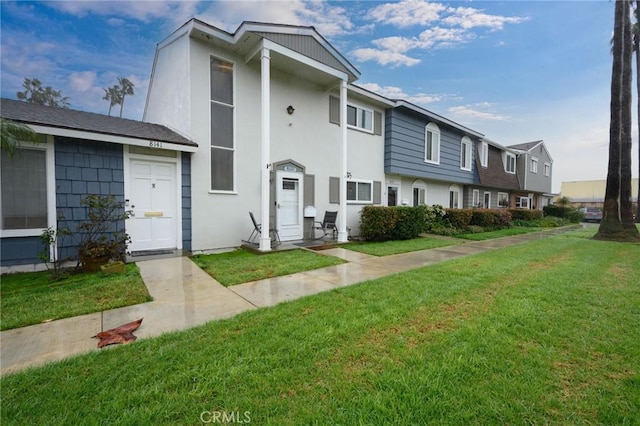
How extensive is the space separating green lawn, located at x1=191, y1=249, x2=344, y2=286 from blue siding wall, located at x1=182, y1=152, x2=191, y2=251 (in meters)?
0.76

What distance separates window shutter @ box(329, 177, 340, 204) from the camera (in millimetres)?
10250

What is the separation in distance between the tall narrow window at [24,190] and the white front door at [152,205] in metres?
1.52

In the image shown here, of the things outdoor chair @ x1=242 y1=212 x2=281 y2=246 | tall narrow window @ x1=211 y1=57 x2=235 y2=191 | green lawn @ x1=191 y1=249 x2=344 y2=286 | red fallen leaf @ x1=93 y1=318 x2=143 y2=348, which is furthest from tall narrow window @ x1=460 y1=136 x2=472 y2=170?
red fallen leaf @ x1=93 y1=318 x2=143 y2=348

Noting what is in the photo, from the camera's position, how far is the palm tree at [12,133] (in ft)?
14.2

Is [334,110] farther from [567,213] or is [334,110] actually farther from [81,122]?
[567,213]

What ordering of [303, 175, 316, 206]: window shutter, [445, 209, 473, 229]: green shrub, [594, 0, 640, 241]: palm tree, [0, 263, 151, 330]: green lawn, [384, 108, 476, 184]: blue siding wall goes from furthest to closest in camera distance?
[445, 209, 473, 229]: green shrub → [384, 108, 476, 184]: blue siding wall → [594, 0, 640, 241]: palm tree → [303, 175, 316, 206]: window shutter → [0, 263, 151, 330]: green lawn

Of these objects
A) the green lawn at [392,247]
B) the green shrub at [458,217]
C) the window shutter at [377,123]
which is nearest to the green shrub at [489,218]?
the green shrub at [458,217]

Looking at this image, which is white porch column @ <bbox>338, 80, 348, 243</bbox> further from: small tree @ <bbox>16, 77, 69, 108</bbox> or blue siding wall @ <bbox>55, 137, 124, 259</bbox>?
small tree @ <bbox>16, 77, 69, 108</bbox>

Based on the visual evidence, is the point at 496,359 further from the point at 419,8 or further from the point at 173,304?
the point at 419,8

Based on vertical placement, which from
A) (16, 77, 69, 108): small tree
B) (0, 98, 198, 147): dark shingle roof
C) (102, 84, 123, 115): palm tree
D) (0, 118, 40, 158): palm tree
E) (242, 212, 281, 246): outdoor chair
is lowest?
(242, 212, 281, 246): outdoor chair

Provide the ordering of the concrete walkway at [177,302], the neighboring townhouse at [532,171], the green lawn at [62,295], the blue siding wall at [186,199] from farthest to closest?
the neighboring townhouse at [532,171] < the blue siding wall at [186,199] < the green lawn at [62,295] < the concrete walkway at [177,302]

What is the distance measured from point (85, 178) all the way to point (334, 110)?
312 inches

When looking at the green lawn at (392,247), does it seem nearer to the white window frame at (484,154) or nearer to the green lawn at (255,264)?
the green lawn at (255,264)

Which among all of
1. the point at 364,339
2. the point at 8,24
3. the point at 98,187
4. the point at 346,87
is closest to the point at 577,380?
the point at 364,339
